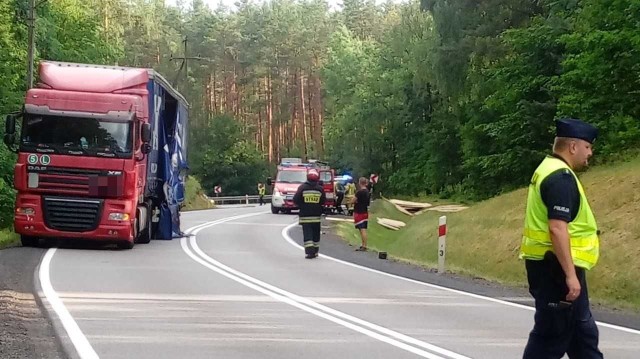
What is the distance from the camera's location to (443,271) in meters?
18.2

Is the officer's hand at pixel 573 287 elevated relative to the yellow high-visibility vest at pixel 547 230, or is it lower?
lower

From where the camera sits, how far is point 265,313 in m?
11.2

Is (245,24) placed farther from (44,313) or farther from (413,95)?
(44,313)

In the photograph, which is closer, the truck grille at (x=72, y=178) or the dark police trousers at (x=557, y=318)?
the dark police trousers at (x=557, y=318)

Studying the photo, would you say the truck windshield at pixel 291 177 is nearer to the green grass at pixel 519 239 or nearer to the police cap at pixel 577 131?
the green grass at pixel 519 239

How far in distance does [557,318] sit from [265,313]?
613cm

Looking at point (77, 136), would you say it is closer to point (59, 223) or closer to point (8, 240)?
point (59, 223)

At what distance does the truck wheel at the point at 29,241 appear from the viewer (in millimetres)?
20208

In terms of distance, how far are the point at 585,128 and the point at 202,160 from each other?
75.7m

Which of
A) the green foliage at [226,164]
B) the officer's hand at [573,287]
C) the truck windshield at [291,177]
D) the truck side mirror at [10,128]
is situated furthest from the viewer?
the green foliage at [226,164]

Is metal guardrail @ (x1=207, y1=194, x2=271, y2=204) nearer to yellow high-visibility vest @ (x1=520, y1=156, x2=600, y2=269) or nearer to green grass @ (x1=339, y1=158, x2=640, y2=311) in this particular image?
green grass @ (x1=339, y1=158, x2=640, y2=311)

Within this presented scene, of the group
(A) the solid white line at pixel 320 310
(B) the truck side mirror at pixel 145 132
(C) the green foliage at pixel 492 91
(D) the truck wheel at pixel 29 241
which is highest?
(C) the green foliage at pixel 492 91

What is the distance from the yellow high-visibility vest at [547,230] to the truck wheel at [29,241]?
1650cm

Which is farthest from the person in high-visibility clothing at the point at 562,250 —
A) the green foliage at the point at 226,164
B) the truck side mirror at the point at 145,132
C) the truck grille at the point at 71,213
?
the green foliage at the point at 226,164
